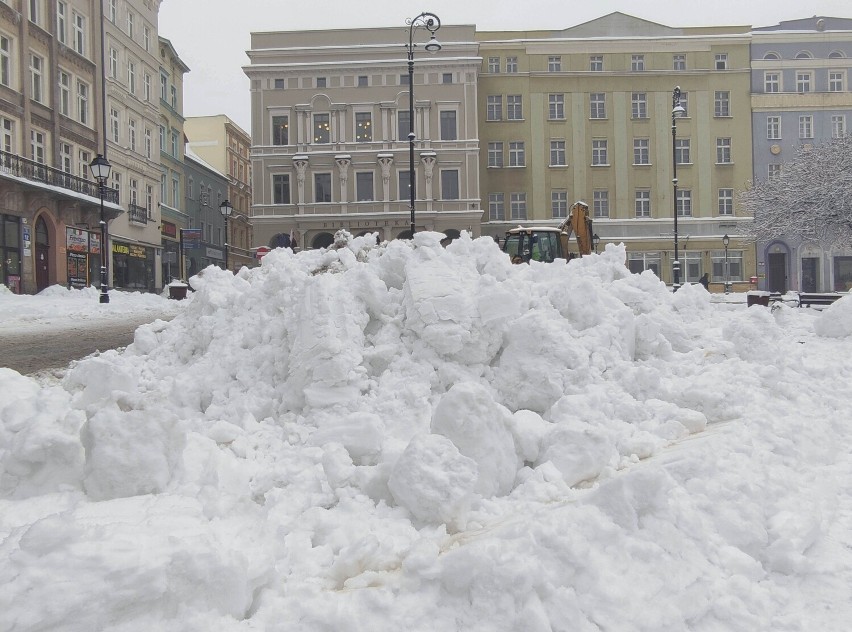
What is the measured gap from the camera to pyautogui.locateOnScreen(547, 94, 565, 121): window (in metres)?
42.2

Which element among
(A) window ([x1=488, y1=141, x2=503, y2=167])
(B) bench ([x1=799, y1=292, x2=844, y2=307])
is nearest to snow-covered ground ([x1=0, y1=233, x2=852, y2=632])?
(B) bench ([x1=799, y1=292, x2=844, y2=307])

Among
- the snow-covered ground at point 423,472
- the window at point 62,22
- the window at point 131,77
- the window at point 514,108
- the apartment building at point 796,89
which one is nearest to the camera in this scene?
the snow-covered ground at point 423,472

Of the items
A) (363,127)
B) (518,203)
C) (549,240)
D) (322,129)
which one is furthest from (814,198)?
(322,129)

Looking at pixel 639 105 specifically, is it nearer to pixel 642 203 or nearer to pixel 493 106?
pixel 642 203

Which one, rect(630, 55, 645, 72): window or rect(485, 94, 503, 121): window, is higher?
rect(630, 55, 645, 72): window

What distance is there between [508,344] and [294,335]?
1890mm

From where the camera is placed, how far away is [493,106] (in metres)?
42.2

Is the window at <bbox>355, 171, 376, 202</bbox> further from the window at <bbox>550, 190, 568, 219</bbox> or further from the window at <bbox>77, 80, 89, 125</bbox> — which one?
the window at <bbox>77, 80, 89, 125</bbox>

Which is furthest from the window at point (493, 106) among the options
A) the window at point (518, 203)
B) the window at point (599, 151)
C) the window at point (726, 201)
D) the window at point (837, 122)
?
the window at point (837, 122)

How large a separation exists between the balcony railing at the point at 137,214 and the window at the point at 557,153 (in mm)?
26610

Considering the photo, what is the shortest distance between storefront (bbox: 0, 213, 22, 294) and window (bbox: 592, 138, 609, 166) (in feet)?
112

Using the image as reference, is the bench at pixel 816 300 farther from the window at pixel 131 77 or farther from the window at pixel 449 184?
the window at pixel 131 77

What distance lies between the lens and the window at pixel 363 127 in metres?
40.3

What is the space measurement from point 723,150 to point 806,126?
6.06 metres
